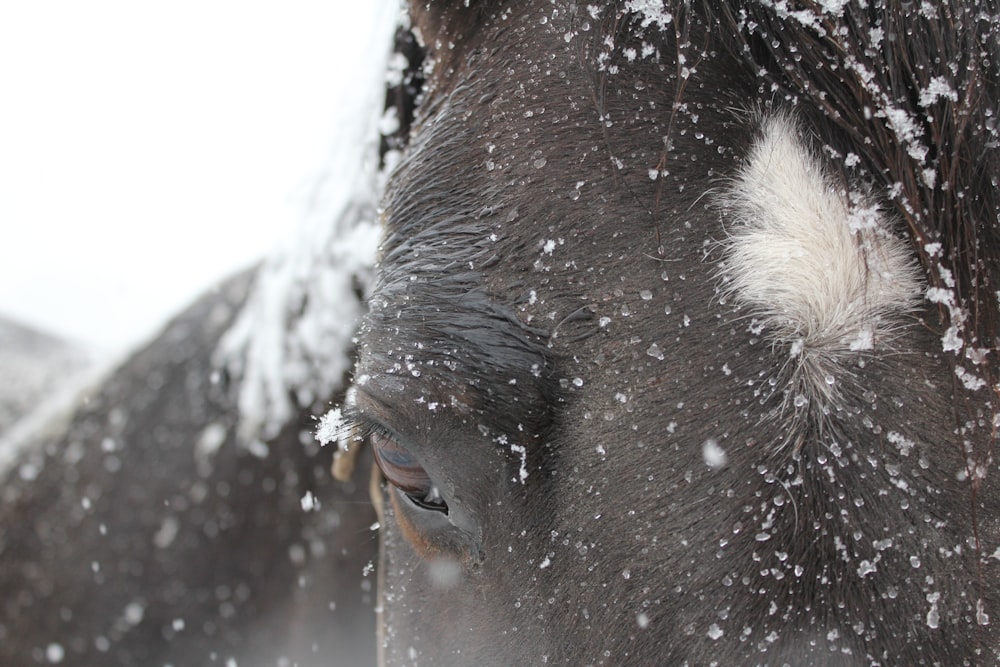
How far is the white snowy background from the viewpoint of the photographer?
17.1 feet

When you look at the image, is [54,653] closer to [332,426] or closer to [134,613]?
[134,613]

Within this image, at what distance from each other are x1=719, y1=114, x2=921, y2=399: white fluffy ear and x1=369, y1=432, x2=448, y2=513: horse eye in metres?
0.41

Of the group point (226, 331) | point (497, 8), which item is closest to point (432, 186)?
point (497, 8)

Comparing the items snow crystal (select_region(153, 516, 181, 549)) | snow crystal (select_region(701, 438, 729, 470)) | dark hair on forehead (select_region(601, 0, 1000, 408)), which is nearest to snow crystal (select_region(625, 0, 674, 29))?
dark hair on forehead (select_region(601, 0, 1000, 408))

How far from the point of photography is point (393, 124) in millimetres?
1356

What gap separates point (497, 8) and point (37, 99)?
7193 mm

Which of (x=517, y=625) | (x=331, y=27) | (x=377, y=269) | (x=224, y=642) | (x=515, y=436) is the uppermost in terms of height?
(x=331, y=27)

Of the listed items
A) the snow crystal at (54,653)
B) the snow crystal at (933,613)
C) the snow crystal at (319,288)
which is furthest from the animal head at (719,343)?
the snow crystal at (54,653)

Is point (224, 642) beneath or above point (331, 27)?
beneath

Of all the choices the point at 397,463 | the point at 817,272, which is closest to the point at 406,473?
the point at 397,463

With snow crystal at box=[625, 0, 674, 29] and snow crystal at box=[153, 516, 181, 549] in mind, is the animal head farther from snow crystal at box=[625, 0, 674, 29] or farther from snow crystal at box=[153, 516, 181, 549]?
snow crystal at box=[153, 516, 181, 549]

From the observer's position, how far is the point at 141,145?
643 centimetres

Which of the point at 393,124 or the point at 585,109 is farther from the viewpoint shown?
the point at 393,124

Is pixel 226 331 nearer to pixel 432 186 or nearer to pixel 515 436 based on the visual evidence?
pixel 432 186
